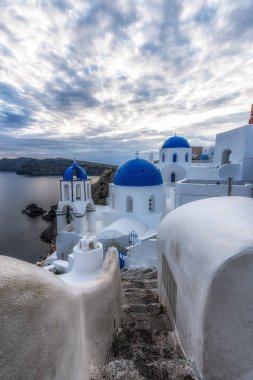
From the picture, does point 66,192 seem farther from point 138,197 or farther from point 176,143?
point 176,143

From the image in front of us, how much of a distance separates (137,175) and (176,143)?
12.9m

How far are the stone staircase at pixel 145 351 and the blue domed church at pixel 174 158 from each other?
23347 mm

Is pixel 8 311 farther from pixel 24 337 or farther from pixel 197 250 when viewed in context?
pixel 197 250

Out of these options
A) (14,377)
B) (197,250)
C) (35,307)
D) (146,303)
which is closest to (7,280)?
(35,307)

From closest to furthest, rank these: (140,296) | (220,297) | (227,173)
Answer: (220,297), (140,296), (227,173)

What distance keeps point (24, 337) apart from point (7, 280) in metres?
0.41

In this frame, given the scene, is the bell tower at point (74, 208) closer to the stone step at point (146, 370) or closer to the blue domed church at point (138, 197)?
the blue domed church at point (138, 197)

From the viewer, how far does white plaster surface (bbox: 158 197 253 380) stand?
216 centimetres

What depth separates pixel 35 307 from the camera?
1551mm

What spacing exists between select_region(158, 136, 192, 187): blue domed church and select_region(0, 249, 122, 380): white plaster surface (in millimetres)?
25529

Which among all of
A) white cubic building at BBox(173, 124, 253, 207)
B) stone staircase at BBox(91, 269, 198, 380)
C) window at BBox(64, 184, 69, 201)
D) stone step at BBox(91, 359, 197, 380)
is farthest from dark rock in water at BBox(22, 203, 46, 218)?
stone step at BBox(91, 359, 197, 380)

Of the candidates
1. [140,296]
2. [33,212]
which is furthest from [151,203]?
[33,212]

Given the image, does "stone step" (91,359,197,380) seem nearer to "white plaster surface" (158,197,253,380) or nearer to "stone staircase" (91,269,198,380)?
"stone staircase" (91,269,198,380)

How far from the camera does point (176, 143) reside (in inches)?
1125
